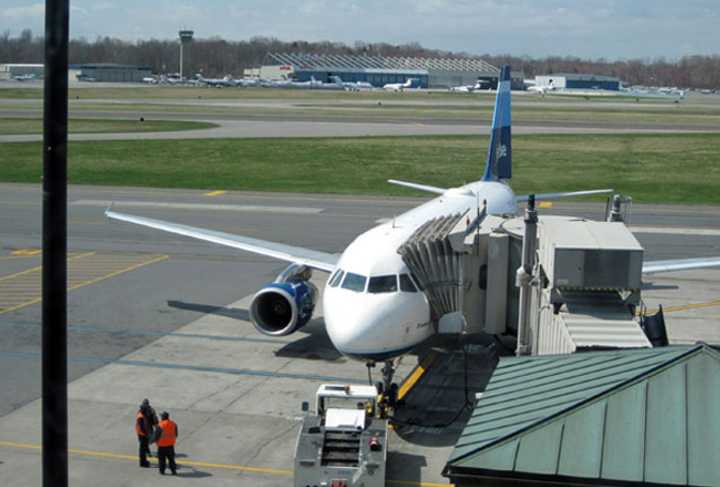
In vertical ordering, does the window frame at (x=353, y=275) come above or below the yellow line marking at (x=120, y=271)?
above

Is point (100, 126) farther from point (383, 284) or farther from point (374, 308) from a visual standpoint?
point (374, 308)

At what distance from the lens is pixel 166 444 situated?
20.4 m

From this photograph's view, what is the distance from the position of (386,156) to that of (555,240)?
6647 cm

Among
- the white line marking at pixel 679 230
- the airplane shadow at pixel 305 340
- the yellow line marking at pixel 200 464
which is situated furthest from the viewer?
the white line marking at pixel 679 230

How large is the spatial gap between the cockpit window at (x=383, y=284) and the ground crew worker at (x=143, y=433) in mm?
6067

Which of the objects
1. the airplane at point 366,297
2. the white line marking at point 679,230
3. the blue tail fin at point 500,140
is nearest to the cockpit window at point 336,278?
the airplane at point 366,297

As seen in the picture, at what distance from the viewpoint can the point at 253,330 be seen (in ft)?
107

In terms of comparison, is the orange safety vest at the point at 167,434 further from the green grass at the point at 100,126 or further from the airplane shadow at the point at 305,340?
the green grass at the point at 100,126

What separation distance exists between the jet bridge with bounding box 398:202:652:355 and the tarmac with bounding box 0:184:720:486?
8.88 feet

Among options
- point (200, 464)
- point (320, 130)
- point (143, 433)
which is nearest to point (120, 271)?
point (143, 433)

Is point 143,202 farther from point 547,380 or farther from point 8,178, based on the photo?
point 547,380

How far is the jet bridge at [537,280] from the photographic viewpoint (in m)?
19.2

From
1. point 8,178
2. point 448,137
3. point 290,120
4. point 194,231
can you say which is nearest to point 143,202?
point 8,178

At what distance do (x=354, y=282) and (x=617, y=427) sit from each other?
13.8 m
